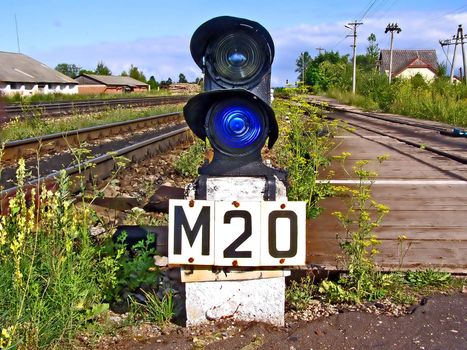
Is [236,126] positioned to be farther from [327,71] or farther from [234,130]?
[327,71]

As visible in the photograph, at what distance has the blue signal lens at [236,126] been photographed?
321 centimetres

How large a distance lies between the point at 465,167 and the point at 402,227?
4.39 m

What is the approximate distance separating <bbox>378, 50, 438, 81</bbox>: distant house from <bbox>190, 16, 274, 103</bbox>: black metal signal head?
99.7 m

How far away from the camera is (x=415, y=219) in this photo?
544cm

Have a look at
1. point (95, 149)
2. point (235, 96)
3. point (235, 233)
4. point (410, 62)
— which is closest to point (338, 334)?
point (235, 233)

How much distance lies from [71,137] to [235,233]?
35.1 feet

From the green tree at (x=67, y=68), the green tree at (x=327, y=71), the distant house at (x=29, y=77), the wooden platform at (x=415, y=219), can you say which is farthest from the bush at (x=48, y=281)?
the green tree at (x=67, y=68)

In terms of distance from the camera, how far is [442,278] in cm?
392

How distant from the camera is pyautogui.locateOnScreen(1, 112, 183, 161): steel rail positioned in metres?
10.1

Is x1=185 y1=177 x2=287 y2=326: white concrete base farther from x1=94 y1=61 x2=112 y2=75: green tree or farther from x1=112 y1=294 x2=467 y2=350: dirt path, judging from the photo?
x1=94 y1=61 x2=112 y2=75: green tree

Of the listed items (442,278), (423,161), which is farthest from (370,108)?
(442,278)

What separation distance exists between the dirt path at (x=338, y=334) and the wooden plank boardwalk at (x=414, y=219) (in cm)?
67

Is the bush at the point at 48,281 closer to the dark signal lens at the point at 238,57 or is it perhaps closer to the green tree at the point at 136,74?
the dark signal lens at the point at 238,57

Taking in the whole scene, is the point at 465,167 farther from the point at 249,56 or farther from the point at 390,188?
the point at 249,56
